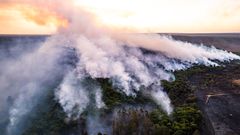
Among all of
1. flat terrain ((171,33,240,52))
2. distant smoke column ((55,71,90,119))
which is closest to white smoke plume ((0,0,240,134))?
distant smoke column ((55,71,90,119))

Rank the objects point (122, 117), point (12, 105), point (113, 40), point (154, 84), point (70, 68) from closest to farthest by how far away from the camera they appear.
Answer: point (122, 117) < point (12, 105) < point (154, 84) < point (70, 68) < point (113, 40)

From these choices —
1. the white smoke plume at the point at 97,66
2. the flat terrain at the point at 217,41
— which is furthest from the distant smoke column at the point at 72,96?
→ the flat terrain at the point at 217,41

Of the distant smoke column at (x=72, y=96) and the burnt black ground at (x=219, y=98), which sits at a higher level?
the distant smoke column at (x=72, y=96)

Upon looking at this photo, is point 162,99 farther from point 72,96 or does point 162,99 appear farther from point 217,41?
point 217,41

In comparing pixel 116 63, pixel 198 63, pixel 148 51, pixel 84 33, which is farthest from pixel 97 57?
pixel 198 63

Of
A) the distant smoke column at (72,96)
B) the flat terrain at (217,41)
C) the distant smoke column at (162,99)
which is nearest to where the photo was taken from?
the distant smoke column at (72,96)

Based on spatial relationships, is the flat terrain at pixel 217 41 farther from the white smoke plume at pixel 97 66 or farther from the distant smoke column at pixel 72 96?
the distant smoke column at pixel 72 96

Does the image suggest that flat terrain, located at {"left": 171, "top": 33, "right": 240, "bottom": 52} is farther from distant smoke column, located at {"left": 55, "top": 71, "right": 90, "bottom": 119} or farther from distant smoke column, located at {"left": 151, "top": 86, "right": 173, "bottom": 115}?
distant smoke column, located at {"left": 55, "top": 71, "right": 90, "bottom": 119}

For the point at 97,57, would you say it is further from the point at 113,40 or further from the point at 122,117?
the point at 122,117

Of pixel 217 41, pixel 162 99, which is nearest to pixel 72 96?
pixel 162 99
